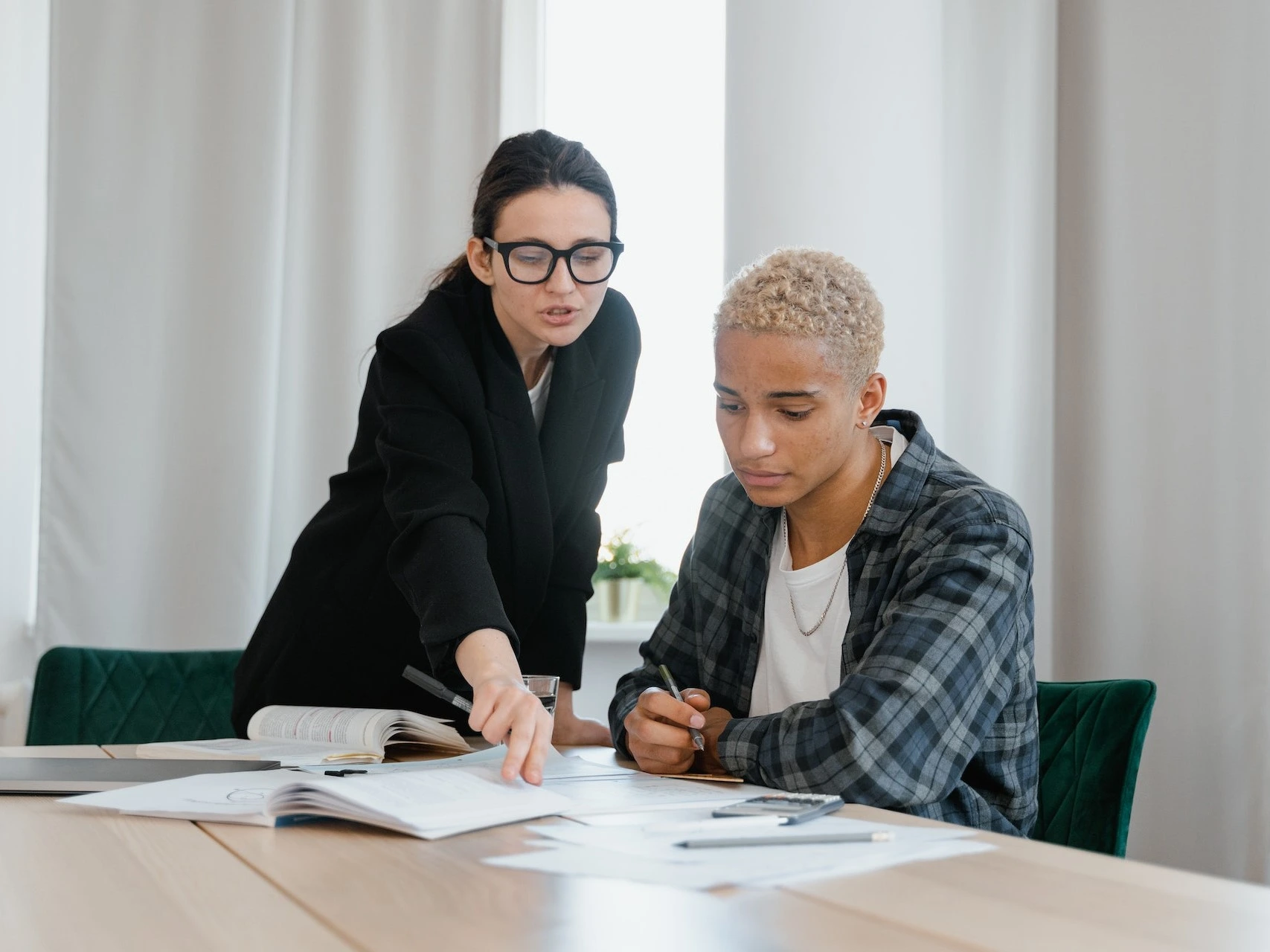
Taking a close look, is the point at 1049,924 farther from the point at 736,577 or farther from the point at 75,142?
the point at 75,142

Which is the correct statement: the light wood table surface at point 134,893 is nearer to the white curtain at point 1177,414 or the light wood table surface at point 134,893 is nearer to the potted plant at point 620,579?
the white curtain at point 1177,414

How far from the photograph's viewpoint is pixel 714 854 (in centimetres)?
88

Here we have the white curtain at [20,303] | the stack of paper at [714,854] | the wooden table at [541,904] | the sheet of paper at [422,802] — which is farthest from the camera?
the white curtain at [20,303]

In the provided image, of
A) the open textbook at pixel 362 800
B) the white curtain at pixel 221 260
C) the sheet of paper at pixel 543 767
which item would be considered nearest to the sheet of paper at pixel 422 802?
the open textbook at pixel 362 800

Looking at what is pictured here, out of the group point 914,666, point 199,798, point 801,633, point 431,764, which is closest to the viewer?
point 199,798

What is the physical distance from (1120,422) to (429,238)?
168 centimetres

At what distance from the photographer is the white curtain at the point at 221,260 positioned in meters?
3.05

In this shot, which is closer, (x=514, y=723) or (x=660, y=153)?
(x=514, y=723)

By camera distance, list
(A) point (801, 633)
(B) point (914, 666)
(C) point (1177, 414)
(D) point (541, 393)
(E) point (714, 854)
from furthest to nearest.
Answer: (C) point (1177, 414)
(D) point (541, 393)
(A) point (801, 633)
(B) point (914, 666)
(E) point (714, 854)

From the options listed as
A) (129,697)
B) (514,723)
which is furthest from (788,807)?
(129,697)

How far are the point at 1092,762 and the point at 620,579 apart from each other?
187 cm

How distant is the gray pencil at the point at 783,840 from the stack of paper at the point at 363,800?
20 cm

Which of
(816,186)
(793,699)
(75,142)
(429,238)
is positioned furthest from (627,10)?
(793,699)

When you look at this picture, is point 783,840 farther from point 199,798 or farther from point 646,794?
point 199,798
